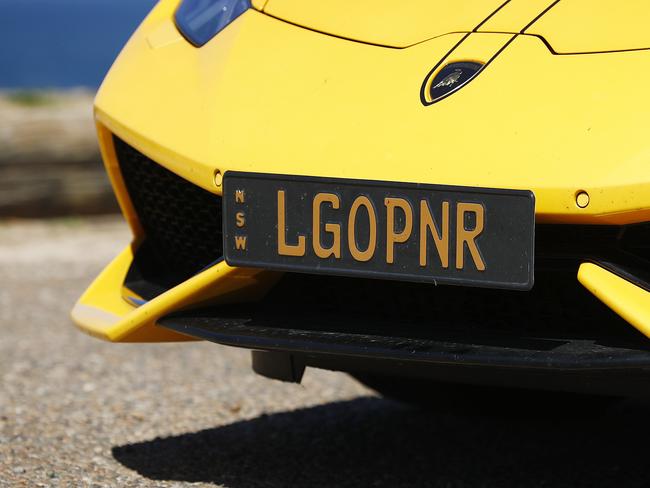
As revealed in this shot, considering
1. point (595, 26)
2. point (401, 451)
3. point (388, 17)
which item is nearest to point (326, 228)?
point (388, 17)

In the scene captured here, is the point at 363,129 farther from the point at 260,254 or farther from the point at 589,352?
the point at 589,352

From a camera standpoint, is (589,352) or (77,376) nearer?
(589,352)

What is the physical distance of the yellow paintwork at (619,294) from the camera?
2070mm

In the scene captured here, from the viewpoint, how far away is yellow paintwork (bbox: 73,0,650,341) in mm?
2111

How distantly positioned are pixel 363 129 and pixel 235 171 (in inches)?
9.9

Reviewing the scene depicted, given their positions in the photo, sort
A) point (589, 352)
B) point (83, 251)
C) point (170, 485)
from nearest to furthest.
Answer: point (589, 352) < point (170, 485) < point (83, 251)

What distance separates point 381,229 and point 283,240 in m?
0.20

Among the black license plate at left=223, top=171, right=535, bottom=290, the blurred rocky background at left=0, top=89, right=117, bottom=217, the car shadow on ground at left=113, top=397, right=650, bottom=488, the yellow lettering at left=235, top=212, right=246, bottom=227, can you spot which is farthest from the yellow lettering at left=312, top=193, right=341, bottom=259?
the blurred rocky background at left=0, top=89, right=117, bottom=217

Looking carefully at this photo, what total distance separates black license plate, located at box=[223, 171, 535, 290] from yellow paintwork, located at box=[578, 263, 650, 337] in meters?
0.10

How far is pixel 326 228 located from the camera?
7.38 ft

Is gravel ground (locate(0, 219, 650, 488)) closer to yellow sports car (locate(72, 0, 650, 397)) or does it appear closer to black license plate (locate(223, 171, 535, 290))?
yellow sports car (locate(72, 0, 650, 397))

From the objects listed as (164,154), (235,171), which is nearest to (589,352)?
(235,171)

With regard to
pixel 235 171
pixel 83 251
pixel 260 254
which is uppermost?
pixel 235 171

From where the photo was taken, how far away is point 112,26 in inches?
6171
